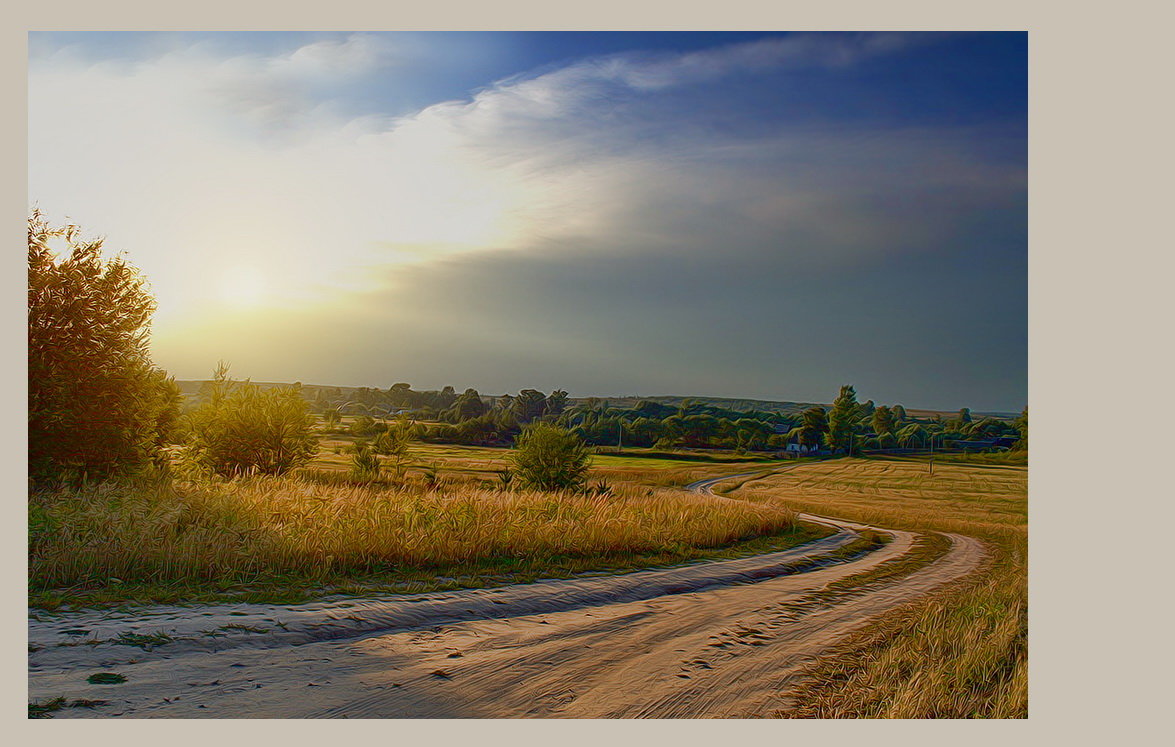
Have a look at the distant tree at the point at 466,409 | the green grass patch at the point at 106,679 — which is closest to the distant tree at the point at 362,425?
the distant tree at the point at 466,409

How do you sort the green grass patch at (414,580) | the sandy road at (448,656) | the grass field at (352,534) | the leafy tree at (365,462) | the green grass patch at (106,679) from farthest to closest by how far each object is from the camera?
the leafy tree at (365,462) → the grass field at (352,534) → the green grass patch at (414,580) → the sandy road at (448,656) → the green grass patch at (106,679)

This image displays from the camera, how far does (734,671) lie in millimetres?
5227

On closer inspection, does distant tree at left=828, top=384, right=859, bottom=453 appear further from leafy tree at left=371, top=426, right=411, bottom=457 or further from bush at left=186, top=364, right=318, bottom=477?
bush at left=186, top=364, right=318, bottom=477

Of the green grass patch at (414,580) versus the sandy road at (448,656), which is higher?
the green grass patch at (414,580)

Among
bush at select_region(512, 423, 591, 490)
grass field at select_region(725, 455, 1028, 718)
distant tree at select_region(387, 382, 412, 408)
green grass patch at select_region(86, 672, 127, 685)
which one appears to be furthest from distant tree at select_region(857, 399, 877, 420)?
green grass patch at select_region(86, 672, 127, 685)

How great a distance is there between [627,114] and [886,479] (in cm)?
420

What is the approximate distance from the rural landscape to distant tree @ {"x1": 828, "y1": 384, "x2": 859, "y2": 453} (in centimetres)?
3

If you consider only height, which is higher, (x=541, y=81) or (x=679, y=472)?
(x=541, y=81)

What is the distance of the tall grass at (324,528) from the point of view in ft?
20.5

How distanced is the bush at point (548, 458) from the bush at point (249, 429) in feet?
6.52

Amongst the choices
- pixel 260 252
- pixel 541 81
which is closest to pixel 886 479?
pixel 541 81

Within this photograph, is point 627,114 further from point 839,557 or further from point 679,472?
point 839,557

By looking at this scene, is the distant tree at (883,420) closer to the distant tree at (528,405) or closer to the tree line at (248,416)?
the tree line at (248,416)

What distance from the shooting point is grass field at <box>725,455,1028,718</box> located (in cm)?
508
